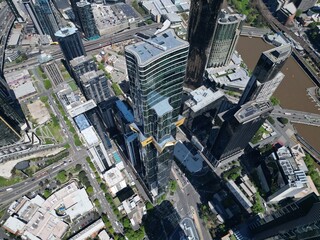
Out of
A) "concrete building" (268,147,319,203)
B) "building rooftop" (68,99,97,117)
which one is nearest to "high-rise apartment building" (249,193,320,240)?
"concrete building" (268,147,319,203)

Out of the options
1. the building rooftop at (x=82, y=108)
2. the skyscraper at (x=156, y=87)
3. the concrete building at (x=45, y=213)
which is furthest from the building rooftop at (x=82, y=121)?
the skyscraper at (x=156, y=87)

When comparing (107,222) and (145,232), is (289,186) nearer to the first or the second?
(145,232)

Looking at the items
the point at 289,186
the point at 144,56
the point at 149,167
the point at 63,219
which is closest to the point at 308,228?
the point at 289,186

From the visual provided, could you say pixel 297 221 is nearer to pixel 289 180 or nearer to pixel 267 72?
pixel 289 180

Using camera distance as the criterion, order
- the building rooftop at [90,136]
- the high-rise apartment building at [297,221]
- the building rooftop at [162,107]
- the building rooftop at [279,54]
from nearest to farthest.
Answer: the high-rise apartment building at [297,221] → the building rooftop at [162,107] → the building rooftop at [279,54] → the building rooftop at [90,136]

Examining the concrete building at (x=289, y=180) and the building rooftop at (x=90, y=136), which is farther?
the building rooftop at (x=90, y=136)

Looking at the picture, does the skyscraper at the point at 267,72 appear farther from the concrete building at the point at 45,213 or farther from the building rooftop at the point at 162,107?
the concrete building at the point at 45,213
